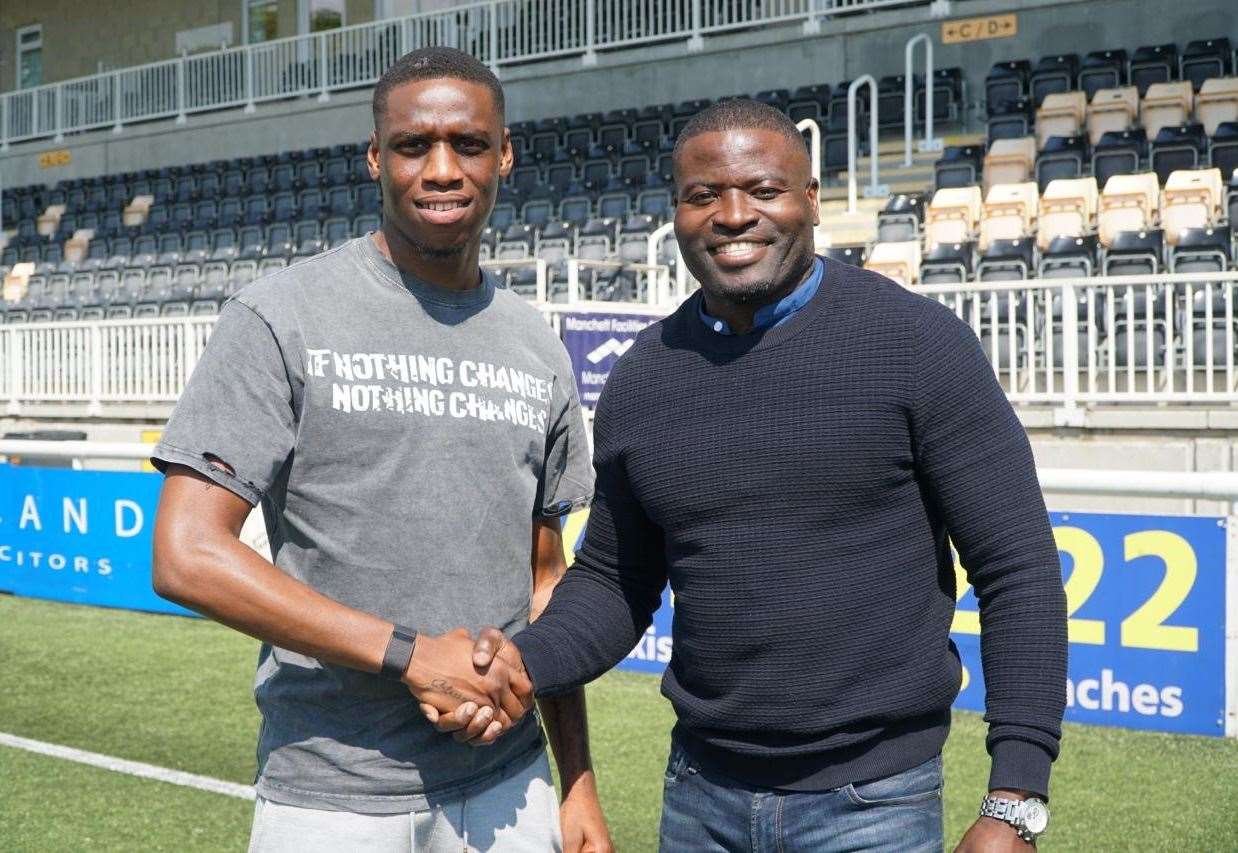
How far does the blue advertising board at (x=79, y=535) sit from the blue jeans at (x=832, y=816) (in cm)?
768

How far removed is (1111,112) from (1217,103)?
3.47 ft

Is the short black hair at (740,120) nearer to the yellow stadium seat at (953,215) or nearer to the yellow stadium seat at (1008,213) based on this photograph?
the yellow stadium seat at (1008,213)

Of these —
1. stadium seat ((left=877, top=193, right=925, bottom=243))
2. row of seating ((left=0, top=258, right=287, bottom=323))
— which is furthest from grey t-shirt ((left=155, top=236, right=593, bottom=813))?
row of seating ((left=0, top=258, right=287, bottom=323))

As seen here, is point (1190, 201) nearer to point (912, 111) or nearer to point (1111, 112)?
point (1111, 112)

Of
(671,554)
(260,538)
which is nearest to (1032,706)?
(671,554)

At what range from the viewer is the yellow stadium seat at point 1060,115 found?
609 inches

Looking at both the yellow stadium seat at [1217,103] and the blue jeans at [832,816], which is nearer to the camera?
the blue jeans at [832,816]

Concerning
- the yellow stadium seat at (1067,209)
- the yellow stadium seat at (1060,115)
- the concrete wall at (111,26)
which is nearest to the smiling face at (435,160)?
the yellow stadium seat at (1067,209)

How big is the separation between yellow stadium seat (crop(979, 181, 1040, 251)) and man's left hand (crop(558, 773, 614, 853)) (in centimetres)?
1085

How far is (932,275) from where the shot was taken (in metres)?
12.2

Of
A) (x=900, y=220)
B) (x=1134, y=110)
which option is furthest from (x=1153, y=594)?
Answer: (x=1134, y=110)

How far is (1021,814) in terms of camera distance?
2.04 meters

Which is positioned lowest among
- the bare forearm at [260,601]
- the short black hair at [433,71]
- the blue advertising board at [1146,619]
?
the blue advertising board at [1146,619]

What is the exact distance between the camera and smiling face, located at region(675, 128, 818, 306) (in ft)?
7.52
